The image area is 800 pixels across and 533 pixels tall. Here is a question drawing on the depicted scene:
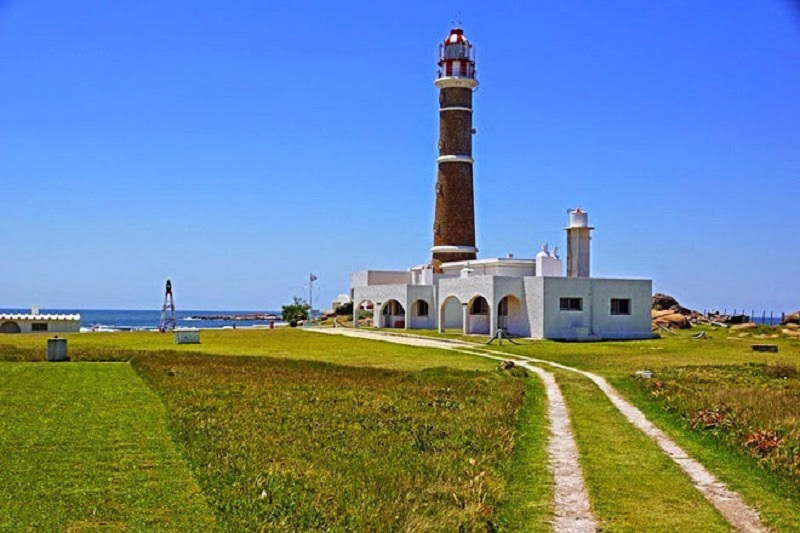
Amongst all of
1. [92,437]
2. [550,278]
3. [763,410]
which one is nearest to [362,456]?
[92,437]

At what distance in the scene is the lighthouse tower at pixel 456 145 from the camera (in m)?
60.3

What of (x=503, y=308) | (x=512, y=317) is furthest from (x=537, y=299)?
(x=503, y=308)

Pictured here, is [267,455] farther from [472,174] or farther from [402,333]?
[472,174]

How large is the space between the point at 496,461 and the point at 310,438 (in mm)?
3527

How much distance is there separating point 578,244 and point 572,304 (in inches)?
173

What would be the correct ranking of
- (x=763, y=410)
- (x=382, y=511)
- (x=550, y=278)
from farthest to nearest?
(x=550, y=278) < (x=763, y=410) < (x=382, y=511)

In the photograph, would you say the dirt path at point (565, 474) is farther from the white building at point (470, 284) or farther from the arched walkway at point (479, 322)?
the arched walkway at point (479, 322)

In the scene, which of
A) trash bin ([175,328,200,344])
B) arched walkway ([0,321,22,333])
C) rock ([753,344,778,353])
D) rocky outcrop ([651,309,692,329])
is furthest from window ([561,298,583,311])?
arched walkway ([0,321,22,333])

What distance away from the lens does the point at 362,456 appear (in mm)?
14578

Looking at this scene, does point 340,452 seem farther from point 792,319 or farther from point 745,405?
point 792,319

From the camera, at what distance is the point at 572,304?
50125 mm

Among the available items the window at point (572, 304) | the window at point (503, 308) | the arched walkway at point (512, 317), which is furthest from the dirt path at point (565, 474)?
the window at point (503, 308)

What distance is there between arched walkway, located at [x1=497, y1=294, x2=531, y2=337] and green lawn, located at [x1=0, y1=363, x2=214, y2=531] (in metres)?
31.1

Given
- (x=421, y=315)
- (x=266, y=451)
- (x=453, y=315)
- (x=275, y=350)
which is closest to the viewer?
(x=266, y=451)
